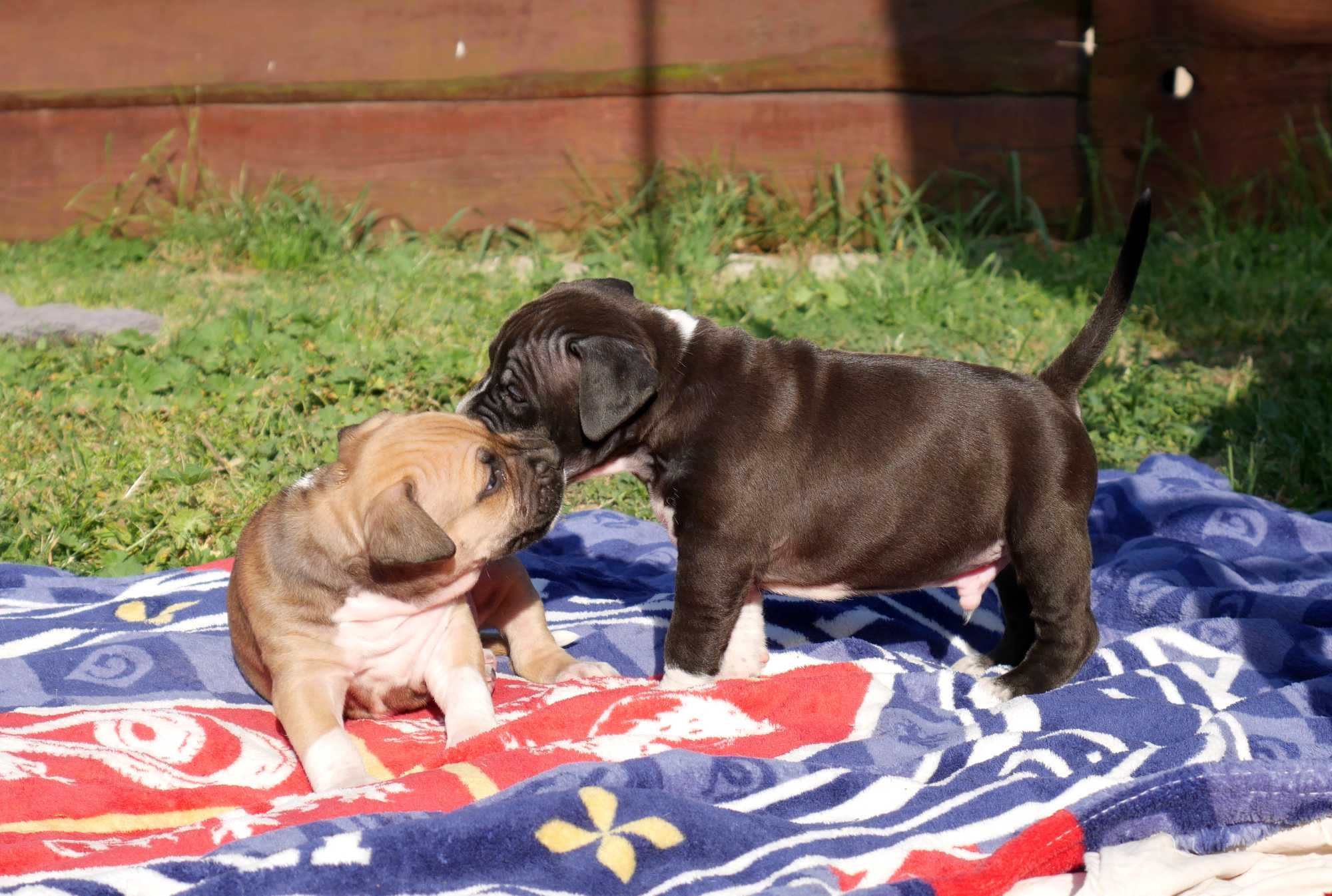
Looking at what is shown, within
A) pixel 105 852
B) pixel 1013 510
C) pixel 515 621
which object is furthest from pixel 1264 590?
pixel 105 852

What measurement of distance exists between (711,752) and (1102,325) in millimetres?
1722

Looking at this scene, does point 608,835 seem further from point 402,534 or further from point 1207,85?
point 1207,85

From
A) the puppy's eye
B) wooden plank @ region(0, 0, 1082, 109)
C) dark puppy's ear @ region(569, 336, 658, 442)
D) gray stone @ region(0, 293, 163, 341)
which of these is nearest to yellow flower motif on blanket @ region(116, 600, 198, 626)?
the puppy's eye

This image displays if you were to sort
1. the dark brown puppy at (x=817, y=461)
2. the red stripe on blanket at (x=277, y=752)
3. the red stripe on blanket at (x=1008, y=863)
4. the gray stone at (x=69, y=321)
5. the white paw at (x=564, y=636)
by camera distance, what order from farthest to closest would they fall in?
the gray stone at (x=69, y=321) < the white paw at (x=564, y=636) < the dark brown puppy at (x=817, y=461) < the red stripe on blanket at (x=277, y=752) < the red stripe on blanket at (x=1008, y=863)

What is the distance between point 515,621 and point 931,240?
5.22 meters

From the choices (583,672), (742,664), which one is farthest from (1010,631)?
(583,672)

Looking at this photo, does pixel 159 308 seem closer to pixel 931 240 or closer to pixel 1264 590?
pixel 931 240

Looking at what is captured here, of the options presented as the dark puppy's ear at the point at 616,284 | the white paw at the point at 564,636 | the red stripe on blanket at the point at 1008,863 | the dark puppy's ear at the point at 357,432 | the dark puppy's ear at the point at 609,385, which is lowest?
the white paw at the point at 564,636

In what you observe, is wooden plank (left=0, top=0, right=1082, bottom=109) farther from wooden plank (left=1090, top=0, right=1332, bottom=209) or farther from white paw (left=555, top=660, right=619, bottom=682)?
white paw (left=555, top=660, right=619, bottom=682)

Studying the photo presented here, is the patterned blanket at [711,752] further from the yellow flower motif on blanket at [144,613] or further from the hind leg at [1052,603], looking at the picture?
the hind leg at [1052,603]

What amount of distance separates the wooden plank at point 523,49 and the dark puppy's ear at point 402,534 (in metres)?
5.87

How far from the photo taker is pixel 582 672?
4277mm

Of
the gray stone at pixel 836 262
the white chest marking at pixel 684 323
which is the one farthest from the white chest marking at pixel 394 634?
the gray stone at pixel 836 262

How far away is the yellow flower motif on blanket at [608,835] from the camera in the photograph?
2795 millimetres
